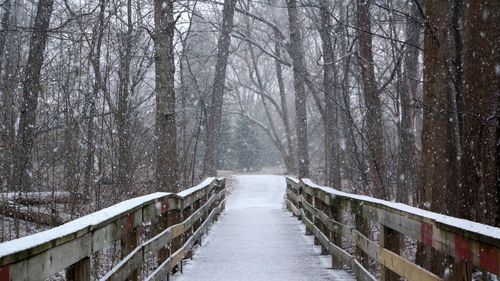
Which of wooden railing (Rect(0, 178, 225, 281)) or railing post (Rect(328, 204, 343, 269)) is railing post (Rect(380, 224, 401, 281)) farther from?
railing post (Rect(328, 204, 343, 269))

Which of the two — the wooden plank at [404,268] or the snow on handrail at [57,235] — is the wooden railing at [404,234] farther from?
the snow on handrail at [57,235]

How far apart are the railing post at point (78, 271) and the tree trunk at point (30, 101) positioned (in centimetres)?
666

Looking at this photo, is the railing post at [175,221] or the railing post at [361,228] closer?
the railing post at [361,228]

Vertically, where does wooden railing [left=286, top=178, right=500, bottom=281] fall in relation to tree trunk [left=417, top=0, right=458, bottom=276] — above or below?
below

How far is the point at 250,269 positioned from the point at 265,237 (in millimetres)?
3300

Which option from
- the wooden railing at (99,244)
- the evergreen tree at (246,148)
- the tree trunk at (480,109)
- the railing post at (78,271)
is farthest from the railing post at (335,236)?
the evergreen tree at (246,148)

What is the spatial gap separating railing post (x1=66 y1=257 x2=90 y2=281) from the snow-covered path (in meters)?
3.58

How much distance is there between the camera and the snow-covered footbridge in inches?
111

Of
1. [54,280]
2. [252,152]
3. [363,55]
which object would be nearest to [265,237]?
[54,280]

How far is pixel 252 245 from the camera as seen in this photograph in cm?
962

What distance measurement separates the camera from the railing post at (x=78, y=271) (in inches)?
126

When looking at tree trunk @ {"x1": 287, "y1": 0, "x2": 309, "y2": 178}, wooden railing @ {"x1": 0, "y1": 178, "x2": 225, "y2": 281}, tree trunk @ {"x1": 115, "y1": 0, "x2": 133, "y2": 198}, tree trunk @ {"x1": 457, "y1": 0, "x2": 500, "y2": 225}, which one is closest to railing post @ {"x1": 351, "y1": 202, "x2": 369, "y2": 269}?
tree trunk @ {"x1": 457, "y1": 0, "x2": 500, "y2": 225}

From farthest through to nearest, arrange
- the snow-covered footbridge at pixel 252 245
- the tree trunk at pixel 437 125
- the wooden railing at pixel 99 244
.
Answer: the tree trunk at pixel 437 125 → the snow-covered footbridge at pixel 252 245 → the wooden railing at pixel 99 244

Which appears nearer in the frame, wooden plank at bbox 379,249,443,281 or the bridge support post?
wooden plank at bbox 379,249,443,281
